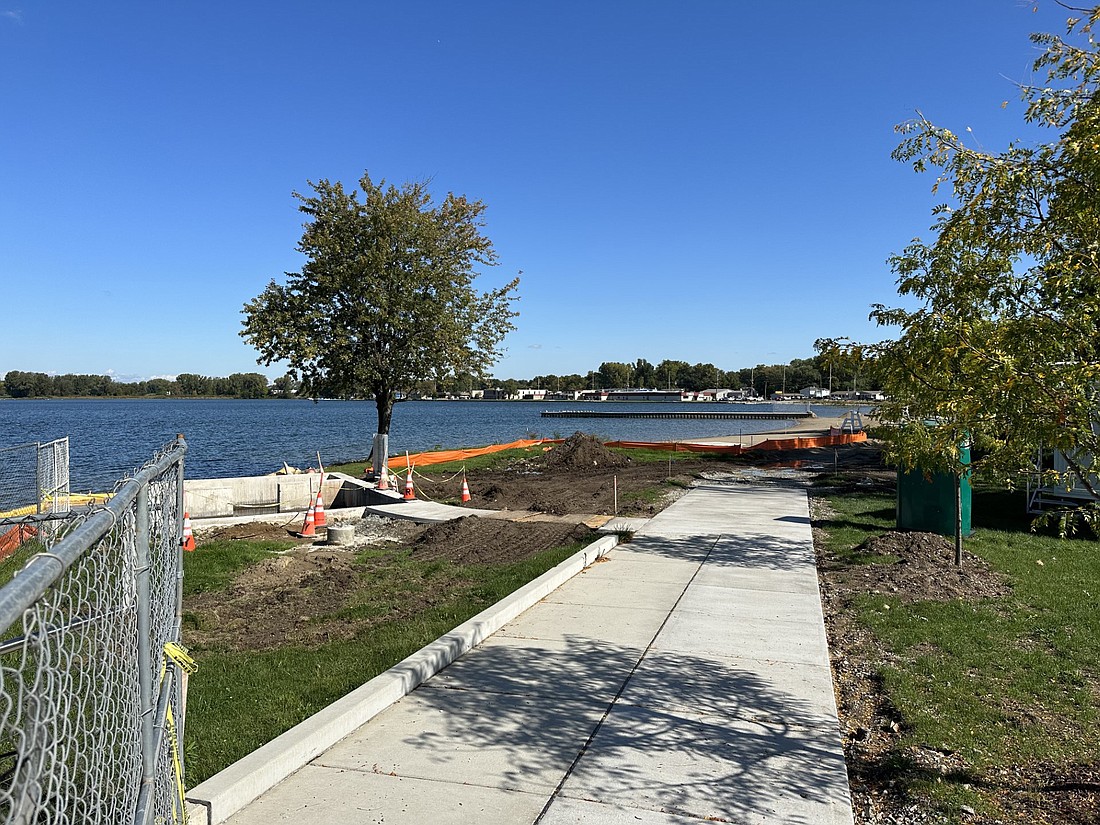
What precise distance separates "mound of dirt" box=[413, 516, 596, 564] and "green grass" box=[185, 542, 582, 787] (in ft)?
3.67

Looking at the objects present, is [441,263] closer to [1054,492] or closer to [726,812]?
[1054,492]

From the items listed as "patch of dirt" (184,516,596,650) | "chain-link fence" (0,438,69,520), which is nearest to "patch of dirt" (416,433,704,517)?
"patch of dirt" (184,516,596,650)

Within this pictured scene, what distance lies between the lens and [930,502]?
39.5 feet

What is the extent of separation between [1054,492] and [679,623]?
9.87m

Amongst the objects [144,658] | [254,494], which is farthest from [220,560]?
[144,658]

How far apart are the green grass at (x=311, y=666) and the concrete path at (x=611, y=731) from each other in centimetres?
55

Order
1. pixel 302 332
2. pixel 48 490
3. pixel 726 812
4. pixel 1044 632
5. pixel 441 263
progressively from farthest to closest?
pixel 441 263 < pixel 302 332 < pixel 48 490 < pixel 1044 632 < pixel 726 812

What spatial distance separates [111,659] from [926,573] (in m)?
9.04

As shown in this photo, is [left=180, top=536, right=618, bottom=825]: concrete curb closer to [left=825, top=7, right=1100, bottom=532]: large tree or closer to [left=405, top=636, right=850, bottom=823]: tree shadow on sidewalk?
[left=405, top=636, right=850, bottom=823]: tree shadow on sidewalk

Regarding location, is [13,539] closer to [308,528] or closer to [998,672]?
[308,528]

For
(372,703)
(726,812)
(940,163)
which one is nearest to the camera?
(726,812)

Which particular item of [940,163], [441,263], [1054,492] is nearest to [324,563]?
[940,163]

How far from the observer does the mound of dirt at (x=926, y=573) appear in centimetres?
892

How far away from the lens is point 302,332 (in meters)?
23.8
